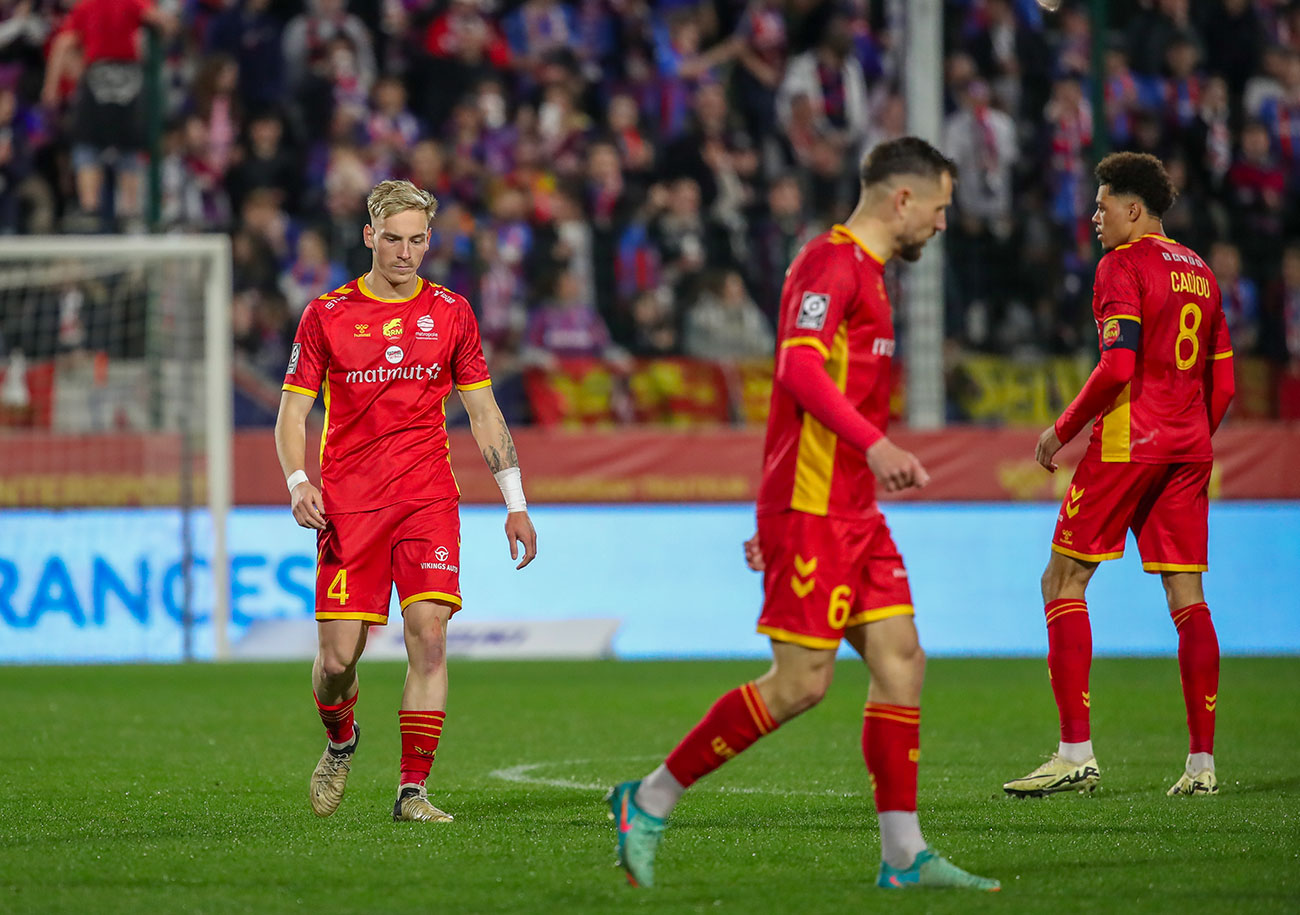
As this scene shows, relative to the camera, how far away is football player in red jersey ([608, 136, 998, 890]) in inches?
188

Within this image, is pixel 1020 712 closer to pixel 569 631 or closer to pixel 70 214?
pixel 569 631

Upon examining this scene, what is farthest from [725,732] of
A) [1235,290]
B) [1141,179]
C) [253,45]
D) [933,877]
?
[253,45]

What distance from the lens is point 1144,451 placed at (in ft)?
22.9

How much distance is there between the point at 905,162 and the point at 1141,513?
2711mm

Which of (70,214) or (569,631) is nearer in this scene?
(569,631)

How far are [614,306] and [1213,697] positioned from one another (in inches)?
347

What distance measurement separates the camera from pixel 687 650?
548 inches

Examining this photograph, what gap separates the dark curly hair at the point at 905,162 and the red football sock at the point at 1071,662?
2.42 meters

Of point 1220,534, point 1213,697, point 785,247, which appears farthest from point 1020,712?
point 785,247

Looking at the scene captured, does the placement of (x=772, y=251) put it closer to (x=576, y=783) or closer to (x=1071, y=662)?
(x=576, y=783)

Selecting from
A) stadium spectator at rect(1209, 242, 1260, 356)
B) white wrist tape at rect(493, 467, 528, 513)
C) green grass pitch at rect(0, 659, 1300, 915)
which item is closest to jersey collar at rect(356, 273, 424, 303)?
A: white wrist tape at rect(493, 467, 528, 513)

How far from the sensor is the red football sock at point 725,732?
4820 millimetres

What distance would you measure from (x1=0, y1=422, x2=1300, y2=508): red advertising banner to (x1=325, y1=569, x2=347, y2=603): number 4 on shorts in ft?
24.8

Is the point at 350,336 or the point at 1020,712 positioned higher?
the point at 350,336
